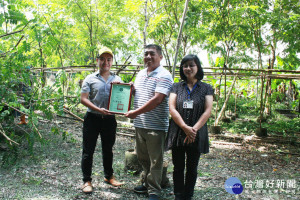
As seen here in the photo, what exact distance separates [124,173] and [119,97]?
1.51m

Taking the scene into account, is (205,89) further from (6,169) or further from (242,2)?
(242,2)

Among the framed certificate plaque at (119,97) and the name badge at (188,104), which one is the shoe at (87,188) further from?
the name badge at (188,104)

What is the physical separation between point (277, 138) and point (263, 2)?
14.7 ft

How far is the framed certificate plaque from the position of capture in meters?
3.00

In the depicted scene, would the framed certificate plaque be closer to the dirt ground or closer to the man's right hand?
the man's right hand

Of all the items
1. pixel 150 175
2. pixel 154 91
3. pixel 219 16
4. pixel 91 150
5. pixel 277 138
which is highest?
pixel 219 16

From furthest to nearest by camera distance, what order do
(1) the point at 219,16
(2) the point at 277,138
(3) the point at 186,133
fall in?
(1) the point at 219,16
(2) the point at 277,138
(3) the point at 186,133

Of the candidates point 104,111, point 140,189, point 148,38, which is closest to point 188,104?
point 104,111

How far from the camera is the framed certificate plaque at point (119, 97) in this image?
9.84 feet

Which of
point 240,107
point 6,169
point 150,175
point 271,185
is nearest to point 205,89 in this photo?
point 150,175

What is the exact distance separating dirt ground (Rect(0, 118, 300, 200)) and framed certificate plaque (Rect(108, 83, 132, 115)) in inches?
44.1

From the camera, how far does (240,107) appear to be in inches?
548

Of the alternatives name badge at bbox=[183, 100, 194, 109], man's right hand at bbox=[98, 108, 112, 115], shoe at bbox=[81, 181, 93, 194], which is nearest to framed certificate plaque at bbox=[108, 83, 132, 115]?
man's right hand at bbox=[98, 108, 112, 115]

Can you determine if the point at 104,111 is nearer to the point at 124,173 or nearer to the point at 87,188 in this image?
the point at 87,188
